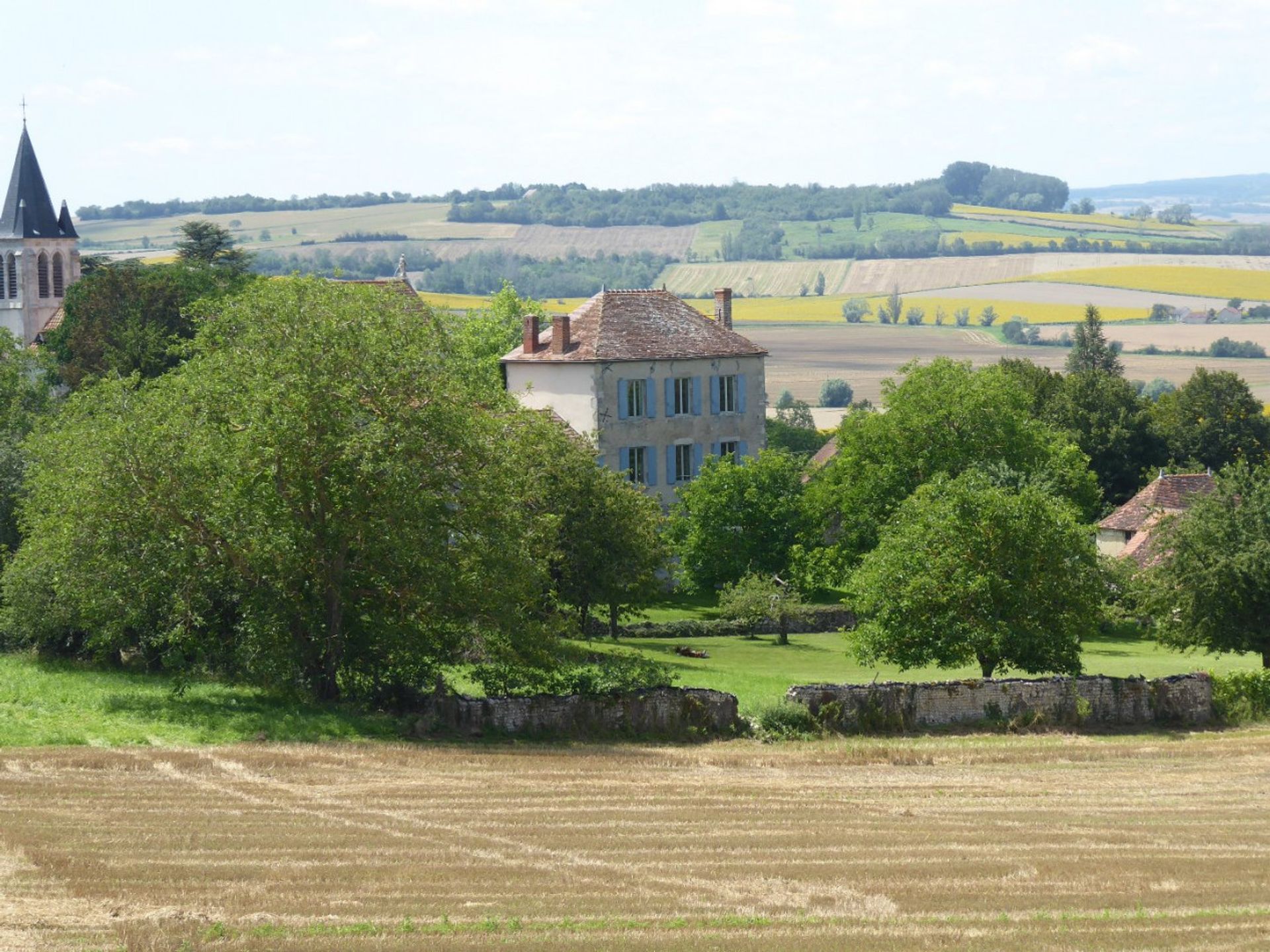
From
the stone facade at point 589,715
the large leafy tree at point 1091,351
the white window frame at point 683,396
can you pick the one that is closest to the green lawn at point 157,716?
the stone facade at point 589,715

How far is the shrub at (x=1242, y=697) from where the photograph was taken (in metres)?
40.7

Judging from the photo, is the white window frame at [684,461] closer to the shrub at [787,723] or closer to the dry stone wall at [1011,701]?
the dry stone wall at [1011,701]

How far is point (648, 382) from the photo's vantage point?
72.1m

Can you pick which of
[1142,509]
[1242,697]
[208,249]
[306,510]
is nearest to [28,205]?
[208,249]

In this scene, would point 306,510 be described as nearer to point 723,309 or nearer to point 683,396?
point 683,396

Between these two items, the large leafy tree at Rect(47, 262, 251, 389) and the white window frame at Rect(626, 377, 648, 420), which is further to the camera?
the large leafy tree at Rect(47, 262, 251, 389)

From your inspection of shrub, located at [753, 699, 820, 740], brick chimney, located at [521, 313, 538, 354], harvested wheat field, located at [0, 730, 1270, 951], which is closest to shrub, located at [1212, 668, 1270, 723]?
harvested wheat field, located at [0, 730, 1270, 951]

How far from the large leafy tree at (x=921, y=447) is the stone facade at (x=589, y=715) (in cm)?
2712

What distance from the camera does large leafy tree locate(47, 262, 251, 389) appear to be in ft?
249

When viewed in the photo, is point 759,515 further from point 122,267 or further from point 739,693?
point 122,267

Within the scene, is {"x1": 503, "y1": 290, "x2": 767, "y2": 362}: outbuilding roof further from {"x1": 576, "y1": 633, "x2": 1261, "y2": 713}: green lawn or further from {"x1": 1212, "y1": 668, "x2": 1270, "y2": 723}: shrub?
{"x1": 1212, "y1": 668, "x2": 1270, "y2": 723}: shrub

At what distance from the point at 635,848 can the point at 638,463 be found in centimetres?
4757

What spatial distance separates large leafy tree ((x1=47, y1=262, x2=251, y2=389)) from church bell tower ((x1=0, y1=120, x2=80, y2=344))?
33.1 meters

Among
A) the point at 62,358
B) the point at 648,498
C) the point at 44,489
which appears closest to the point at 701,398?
the point at 648,498
